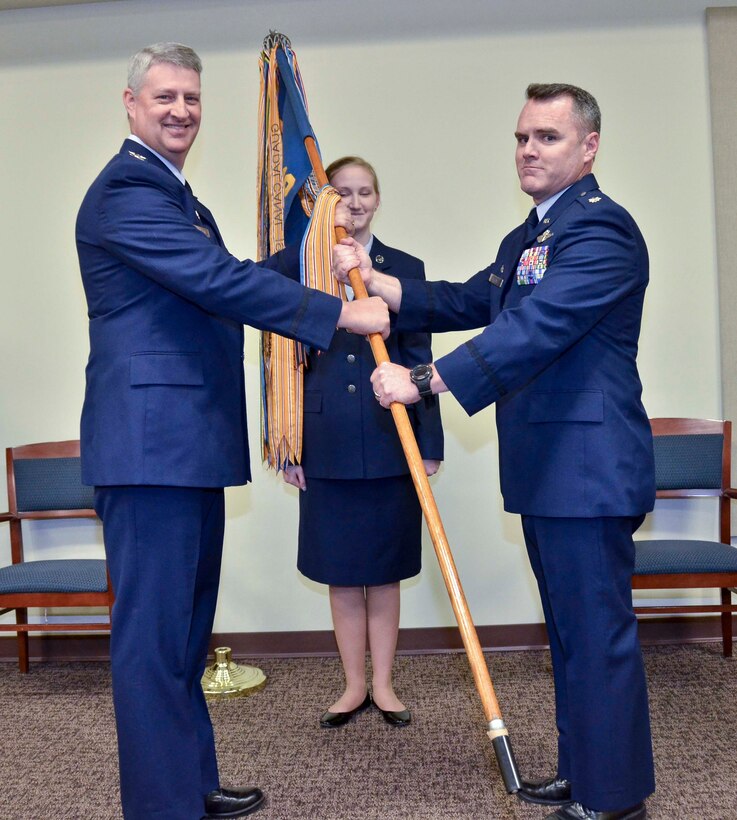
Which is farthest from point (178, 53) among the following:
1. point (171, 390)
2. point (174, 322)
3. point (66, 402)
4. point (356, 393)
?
point (66, 402)

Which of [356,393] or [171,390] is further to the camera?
[356,393]

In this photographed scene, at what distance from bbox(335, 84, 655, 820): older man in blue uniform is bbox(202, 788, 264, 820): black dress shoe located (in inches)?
31.3

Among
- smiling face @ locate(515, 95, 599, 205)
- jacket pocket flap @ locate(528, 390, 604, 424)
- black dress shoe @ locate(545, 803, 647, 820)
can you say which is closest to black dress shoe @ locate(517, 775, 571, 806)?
black dress shoe @ locate(545, 803, 647, 820)

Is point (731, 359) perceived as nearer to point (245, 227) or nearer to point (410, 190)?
point (410, 190)

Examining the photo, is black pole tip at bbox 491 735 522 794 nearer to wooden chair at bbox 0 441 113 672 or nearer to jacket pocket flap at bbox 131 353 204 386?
jacket pocket flap at bbox 131 353 204 386

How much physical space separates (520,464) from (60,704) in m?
2.17

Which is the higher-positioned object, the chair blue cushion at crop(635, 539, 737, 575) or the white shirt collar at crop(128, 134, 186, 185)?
the white shirt collar at crop(128, 134, 186, 185)

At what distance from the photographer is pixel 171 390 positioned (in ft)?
7.04

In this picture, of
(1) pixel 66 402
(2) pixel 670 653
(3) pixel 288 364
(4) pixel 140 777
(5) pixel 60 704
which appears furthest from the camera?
(1) pixel 66 402

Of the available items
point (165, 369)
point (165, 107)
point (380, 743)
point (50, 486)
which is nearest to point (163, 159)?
point (165, 107)

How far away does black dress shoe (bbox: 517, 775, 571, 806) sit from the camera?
2.45 metres

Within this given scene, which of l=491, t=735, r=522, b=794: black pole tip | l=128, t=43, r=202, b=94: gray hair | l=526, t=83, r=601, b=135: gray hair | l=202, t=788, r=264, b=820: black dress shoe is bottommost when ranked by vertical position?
l=202, t=788, r=264, b=820: black dress shoe

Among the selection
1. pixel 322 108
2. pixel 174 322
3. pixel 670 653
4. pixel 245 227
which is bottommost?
pixel 670 653

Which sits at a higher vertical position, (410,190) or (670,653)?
(410,190)
